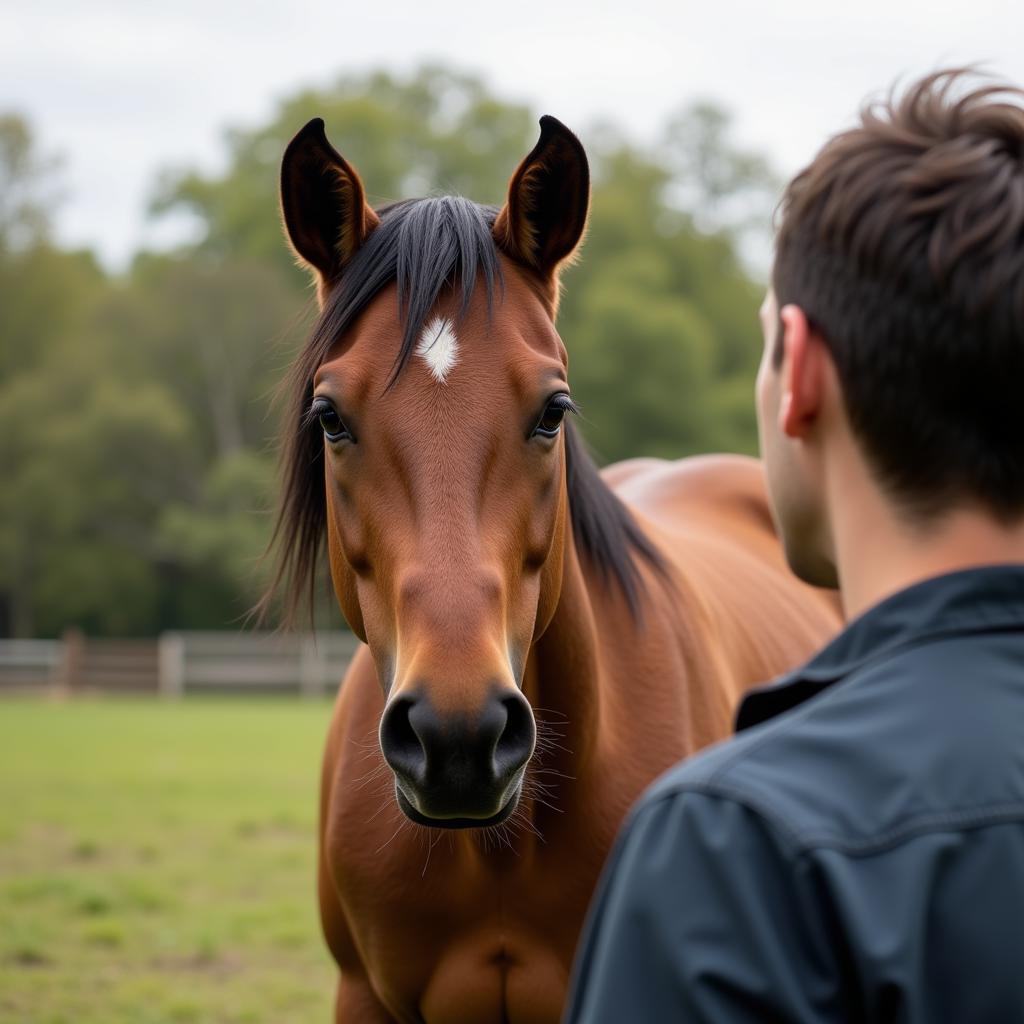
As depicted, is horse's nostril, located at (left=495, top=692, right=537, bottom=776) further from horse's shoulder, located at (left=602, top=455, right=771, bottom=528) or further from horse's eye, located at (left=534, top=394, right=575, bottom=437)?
horse's shoulder, located at (left=602, top=455, right=771, bottom=528)

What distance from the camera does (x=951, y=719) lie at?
3.43 ft

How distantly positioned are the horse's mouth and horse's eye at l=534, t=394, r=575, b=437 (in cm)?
72

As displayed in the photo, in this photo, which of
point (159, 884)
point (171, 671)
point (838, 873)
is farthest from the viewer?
point (171, 671)

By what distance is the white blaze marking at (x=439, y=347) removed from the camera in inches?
102

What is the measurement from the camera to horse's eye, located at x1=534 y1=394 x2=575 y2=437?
8.83ft

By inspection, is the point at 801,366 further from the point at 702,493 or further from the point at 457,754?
the point at 702,493

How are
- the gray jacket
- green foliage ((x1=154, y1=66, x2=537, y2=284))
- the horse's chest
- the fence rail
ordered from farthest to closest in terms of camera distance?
green foliage ((x1=154, y1=66, x2=537, y2=284)) → the fence rail → the horse's chest → the gray jacket

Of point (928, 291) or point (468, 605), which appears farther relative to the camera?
point (468, 605)

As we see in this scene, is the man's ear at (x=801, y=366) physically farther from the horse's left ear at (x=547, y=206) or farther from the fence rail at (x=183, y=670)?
the fence rail at (x=183, y=670)

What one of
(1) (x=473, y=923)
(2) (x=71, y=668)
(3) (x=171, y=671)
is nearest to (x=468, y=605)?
(1) (x=473, y=923)

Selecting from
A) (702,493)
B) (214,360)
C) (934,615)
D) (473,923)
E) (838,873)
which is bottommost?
(214,360)

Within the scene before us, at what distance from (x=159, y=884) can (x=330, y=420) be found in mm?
6281

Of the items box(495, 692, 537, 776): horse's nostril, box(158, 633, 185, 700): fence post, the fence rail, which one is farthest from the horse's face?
box(158, 633, 185, 700): fence post

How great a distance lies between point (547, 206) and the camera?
3.05 meters
